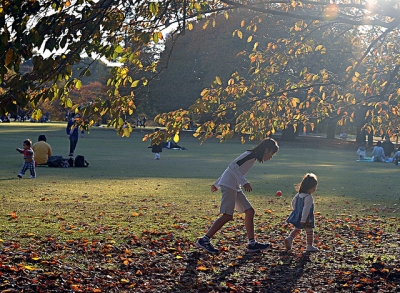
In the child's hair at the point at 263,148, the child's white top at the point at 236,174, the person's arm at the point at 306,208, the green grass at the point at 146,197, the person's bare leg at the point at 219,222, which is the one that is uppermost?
the child's hair at the point at 263,148

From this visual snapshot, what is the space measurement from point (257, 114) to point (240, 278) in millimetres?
3896

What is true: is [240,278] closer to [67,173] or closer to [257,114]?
[257,114]

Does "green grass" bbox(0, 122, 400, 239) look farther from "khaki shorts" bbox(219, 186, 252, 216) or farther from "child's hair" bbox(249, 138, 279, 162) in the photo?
"child's hair" bbox(249, 138, 279, 162)

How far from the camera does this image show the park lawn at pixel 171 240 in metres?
7.55

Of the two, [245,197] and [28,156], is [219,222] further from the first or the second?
[28,156]

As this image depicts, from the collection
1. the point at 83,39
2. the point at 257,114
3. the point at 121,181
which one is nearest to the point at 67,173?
the point at 121,181

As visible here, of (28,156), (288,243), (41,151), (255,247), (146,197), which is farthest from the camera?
(41,151)

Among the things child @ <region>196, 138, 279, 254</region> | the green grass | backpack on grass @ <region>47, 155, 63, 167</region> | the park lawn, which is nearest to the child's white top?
child @ <region>196, 138, 279, 254</region>

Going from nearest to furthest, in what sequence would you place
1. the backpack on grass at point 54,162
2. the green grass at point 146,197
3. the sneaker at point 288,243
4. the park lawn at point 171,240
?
the park lawn at point 171,240
the sneaker at point 288,243
the green grass at point 146,197
the backpack on grass at point 54,162

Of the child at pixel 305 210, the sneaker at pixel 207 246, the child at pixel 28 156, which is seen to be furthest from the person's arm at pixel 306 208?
the child at pixel 28 156

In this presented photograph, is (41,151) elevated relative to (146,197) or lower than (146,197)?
elevated

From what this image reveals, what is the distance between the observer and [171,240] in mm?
9961

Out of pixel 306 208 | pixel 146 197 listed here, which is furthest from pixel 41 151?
pixel 306 208

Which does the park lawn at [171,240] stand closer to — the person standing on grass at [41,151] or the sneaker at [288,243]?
the sneaker at [288,243]
